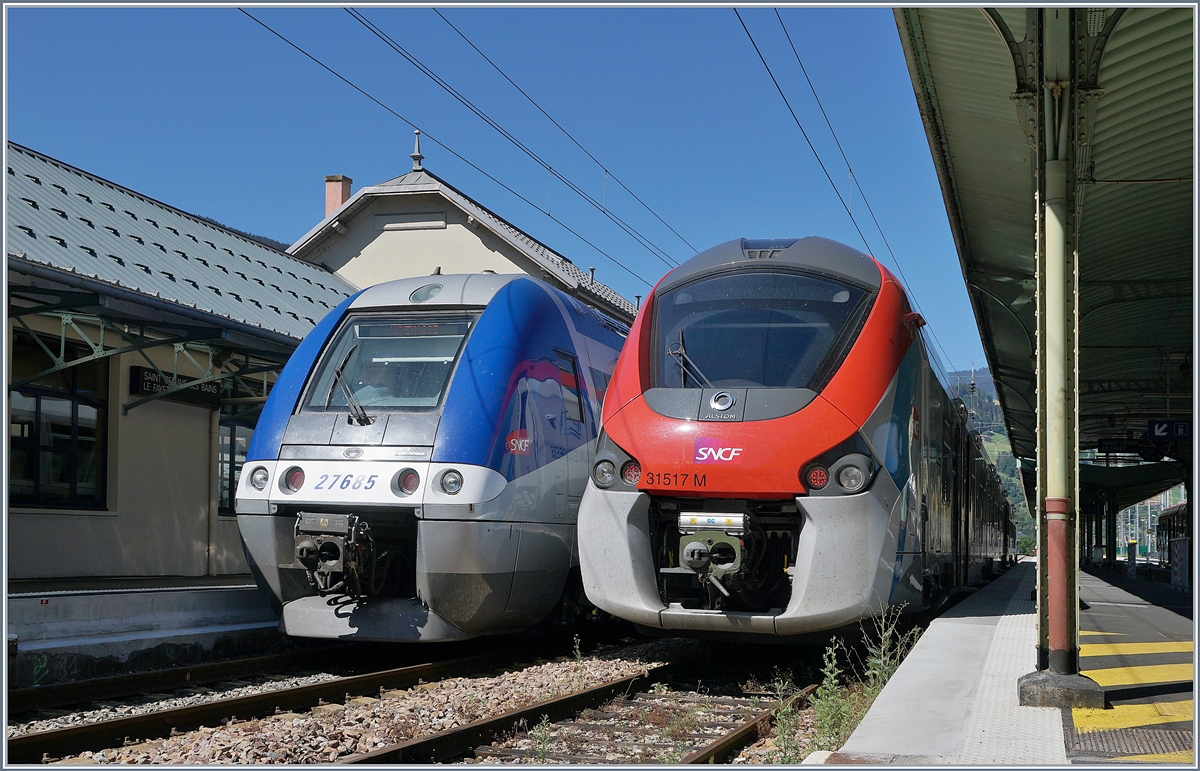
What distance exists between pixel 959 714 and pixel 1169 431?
14.7 meters

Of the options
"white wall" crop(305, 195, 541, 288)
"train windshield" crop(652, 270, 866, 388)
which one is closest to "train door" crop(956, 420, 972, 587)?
"train windshield" crop(652, 270, 866, 388)

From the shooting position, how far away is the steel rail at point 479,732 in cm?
555

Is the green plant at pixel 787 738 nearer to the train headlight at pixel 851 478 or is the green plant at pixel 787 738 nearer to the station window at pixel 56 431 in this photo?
the train headlight at pixel 851 478

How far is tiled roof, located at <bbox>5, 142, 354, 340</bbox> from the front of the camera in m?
12.3

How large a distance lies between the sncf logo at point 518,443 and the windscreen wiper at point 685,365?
57.8 inches

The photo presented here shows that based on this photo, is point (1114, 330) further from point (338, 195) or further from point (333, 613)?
point (338, 195)

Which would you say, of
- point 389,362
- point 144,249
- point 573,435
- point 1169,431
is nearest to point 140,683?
point 389,362

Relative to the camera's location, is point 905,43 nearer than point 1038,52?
No

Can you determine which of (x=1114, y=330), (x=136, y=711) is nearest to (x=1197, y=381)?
(x=136, y=711)

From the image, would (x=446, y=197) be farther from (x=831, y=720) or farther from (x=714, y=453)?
(x=831, y=720)

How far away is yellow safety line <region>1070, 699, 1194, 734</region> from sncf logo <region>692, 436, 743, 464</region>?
101 inches

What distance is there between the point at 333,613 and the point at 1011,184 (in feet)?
24.7

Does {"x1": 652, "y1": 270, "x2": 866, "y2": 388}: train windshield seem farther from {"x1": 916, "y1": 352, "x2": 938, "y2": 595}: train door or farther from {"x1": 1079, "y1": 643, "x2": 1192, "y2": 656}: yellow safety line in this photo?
{"x1": 1079, "y1": 643, "x2": 1192, "y2": 656}: yellow safety line

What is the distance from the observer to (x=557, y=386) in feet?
32.2
